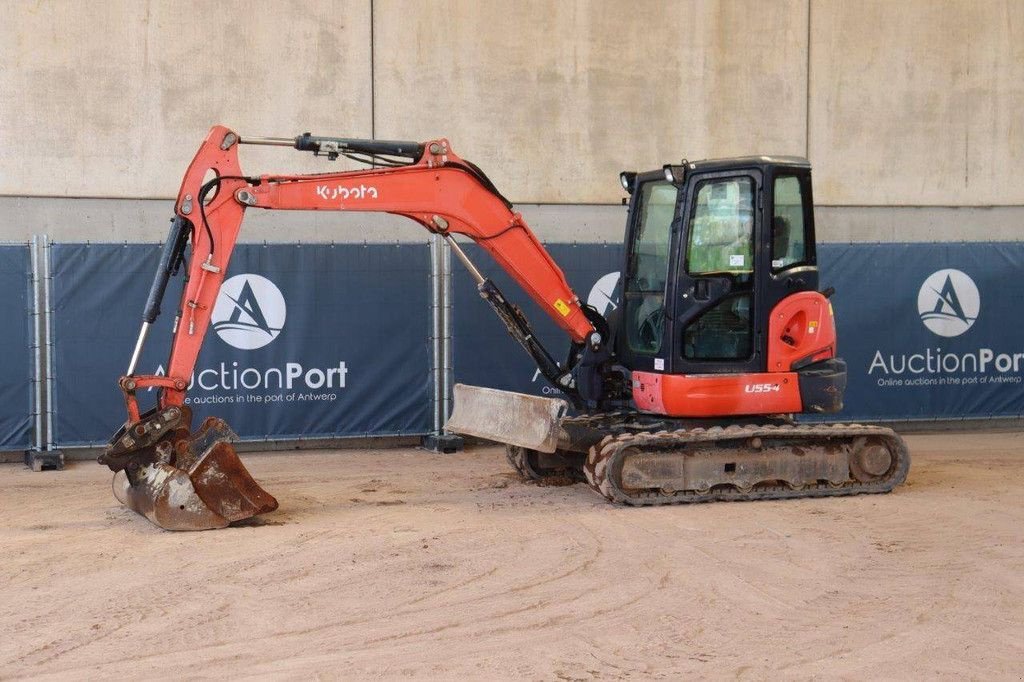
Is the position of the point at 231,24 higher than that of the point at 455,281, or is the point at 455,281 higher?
the point at 231,24

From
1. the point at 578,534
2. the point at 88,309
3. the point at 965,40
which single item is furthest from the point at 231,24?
the point at 965,40

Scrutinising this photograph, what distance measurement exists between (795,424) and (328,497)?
13.0ft

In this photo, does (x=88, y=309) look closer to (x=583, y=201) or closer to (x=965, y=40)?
(x=583, y=201)

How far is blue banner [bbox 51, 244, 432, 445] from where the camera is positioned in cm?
1218

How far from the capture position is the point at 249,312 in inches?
492

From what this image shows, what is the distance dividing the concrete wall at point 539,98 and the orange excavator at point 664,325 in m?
3.66

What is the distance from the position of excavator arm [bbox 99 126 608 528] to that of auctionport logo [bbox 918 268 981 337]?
20.4 ft

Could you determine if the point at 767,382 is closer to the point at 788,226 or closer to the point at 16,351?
the point at 788,226

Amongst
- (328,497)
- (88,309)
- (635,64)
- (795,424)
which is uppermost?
(635,64)

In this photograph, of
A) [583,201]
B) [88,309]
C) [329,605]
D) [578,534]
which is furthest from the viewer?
[583,201]

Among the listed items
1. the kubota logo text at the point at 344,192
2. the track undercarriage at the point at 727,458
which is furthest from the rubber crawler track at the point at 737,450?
the kubota logo text at the point at 344,192

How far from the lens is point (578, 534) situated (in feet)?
28.8

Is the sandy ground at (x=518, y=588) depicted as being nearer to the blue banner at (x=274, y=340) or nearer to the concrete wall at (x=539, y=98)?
the blue banner at (x=274, y=340)

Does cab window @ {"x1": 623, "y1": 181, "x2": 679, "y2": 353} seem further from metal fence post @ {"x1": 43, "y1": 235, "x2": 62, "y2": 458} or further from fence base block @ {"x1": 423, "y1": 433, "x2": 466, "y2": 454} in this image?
metal fence post @ {"x1": 43, "y1": 235, "x2": 62, "y2": 458}
